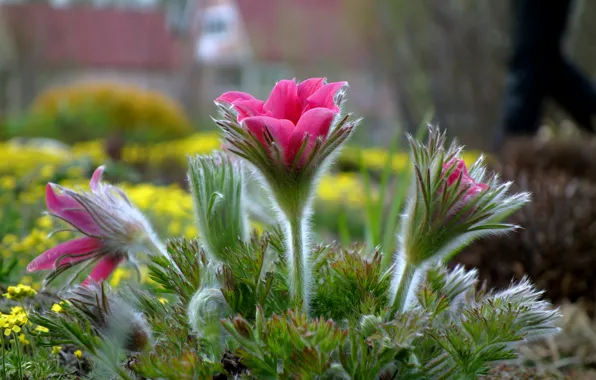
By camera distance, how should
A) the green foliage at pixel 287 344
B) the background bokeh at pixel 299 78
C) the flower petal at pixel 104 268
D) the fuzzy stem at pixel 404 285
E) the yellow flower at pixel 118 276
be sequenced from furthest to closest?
the background bokeh at pixel 299 78 → the yellow flower at pixel 118 276 → the flower petal at pixel 104 268 → the fuzzy stem at pixel 404 285 → the green foliage at pixel 287 344

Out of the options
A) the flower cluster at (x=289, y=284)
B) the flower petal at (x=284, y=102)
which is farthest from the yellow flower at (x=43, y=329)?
the flower petal at (x=284, y=102)

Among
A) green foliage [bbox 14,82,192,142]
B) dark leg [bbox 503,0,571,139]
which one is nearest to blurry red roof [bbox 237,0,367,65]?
green foliage [bbox 14,82,192,142]

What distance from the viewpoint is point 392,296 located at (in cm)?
→ 128

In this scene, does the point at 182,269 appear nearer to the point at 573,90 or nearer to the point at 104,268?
the point at 104,268

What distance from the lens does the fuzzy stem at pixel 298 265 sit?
4.02 feet

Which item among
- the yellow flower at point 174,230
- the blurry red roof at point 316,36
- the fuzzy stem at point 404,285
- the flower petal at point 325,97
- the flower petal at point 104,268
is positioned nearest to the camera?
the flower petal at point 325,97

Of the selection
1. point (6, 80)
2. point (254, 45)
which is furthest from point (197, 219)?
point (254, 45)

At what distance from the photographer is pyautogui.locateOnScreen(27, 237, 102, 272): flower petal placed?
52.6 inches

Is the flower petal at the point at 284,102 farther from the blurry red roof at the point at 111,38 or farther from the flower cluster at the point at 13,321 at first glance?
the blurry red roof at the point at 111,38

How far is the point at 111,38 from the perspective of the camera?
104ft

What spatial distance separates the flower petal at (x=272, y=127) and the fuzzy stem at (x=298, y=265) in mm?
170

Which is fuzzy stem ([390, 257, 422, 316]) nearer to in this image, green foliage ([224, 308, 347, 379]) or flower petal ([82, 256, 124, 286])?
green foliage ([224, 308, 347, 379])

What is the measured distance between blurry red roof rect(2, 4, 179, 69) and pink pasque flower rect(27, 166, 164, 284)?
1146 inches

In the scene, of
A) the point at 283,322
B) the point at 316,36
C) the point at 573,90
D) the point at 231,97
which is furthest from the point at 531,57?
the point at 316,36
